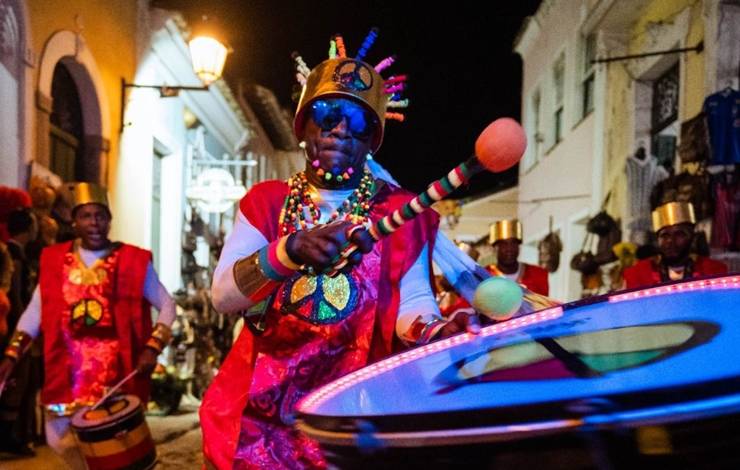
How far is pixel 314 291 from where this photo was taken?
7.95 feet

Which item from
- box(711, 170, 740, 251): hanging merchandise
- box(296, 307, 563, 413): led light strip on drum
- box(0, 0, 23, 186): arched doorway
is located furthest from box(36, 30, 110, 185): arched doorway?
box(296, 307, 563, 413): led light strip on drum

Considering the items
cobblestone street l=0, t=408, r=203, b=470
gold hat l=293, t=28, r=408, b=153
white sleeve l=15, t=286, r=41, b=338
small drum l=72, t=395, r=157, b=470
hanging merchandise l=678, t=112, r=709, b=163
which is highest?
Result: hanging merchandise l=678, t=112, r=709, b=163

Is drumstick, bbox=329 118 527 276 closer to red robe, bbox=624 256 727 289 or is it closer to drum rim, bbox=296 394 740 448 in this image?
drum rim, bbox=296 394 740 448

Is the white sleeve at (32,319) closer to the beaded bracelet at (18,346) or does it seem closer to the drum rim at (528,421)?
the beaded bracelet at (18,346)

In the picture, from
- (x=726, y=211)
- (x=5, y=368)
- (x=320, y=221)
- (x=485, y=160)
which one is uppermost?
(x=726, y=211)

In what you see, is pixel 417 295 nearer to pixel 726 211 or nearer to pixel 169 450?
pixel 169 450

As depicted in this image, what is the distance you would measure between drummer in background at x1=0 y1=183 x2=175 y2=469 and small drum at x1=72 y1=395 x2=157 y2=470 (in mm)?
466

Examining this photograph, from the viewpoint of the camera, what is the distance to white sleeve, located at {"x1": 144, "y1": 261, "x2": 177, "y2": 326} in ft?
16.9

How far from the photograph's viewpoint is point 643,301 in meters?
1.99

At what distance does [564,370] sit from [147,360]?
142 inches

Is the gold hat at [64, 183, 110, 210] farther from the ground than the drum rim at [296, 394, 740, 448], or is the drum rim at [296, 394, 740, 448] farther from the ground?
the gold hat at [64, 183, 110, 210]

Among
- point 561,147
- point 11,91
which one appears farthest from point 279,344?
point 561,147

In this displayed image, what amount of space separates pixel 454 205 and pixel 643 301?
23202 mm

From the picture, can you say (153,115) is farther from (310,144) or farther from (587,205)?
(310,144)
